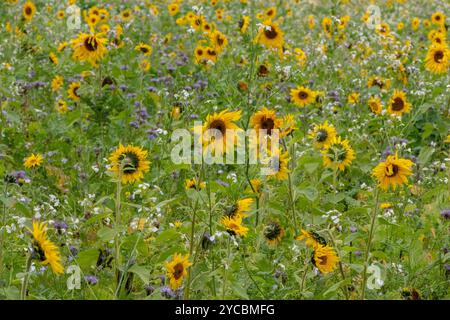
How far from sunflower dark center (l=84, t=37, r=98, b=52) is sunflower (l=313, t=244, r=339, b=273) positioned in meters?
2.07

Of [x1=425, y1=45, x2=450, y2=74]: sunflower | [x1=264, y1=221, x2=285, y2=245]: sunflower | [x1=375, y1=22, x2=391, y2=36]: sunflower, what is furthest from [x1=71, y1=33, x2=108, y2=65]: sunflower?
[x1=375, y1=22, x2=391, y2=36]: sunflower

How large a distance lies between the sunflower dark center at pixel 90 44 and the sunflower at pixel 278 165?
4.53 ft

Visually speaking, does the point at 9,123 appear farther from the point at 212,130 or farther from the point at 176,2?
the point at 176,2

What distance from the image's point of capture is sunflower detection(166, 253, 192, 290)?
277cm

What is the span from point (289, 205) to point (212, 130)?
33.9 inches

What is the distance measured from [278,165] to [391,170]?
0.65 metres

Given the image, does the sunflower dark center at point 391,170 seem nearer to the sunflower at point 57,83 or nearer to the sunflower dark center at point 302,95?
the sunflower dark center at point 302,95

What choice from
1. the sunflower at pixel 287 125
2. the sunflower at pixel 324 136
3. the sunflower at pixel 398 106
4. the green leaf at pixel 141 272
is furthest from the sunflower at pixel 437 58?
the green leaf at pixel 141 272

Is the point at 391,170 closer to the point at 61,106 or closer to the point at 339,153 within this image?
the point at 339,153

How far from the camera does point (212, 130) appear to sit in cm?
295

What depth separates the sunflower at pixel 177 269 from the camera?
2.77 metres

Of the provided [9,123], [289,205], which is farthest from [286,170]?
[9,123]

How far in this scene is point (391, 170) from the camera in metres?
2.95
